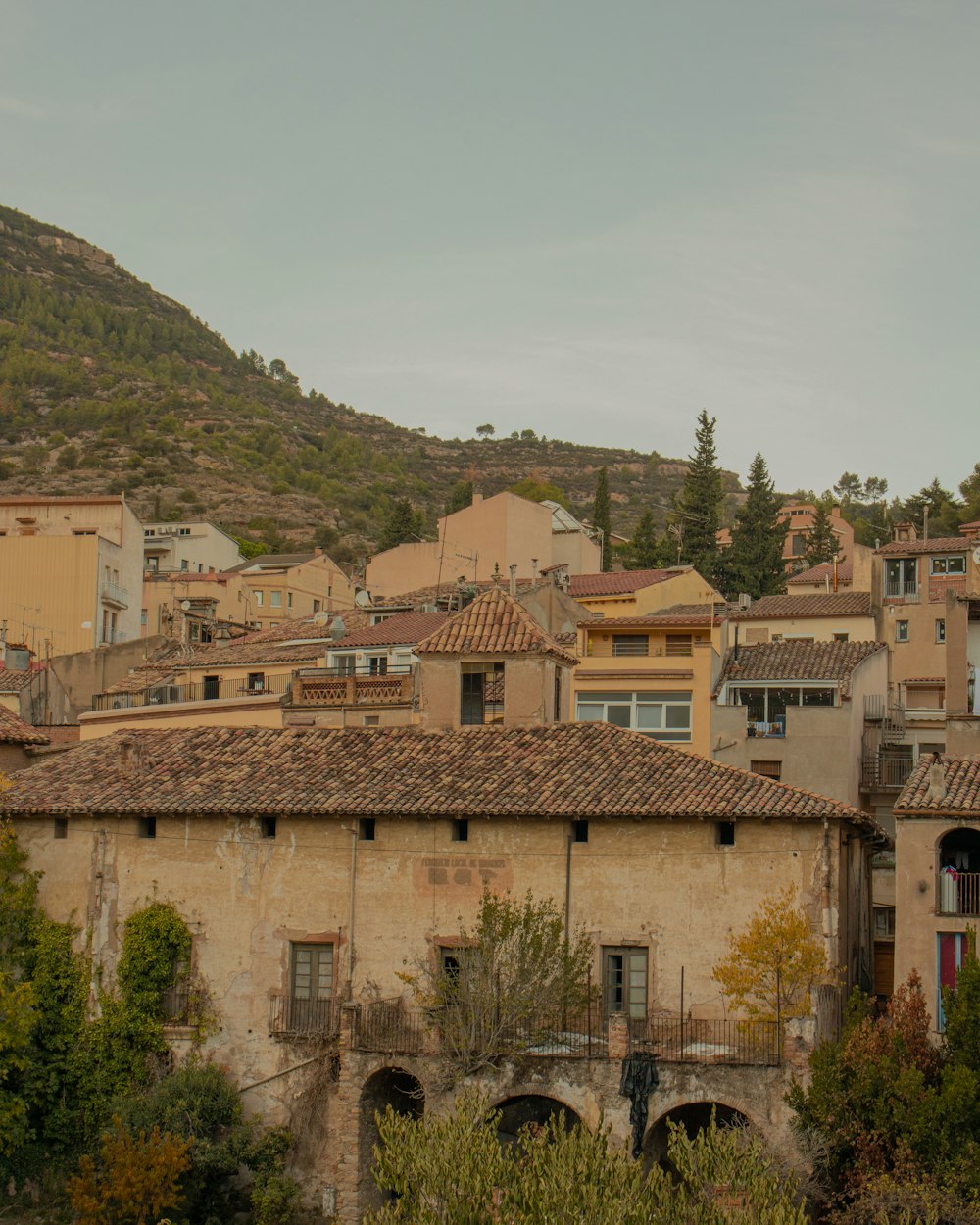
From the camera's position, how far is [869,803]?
54531 mm

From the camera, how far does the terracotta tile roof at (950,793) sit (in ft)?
119

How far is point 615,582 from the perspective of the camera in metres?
72.1

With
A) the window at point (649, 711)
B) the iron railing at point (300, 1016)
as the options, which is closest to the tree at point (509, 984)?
the iron railing at point (300, 1016)

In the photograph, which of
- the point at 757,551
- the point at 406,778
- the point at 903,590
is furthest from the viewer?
the point at 757,551

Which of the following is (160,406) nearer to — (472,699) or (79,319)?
(79,319)

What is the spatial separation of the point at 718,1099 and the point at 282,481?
10688 centimetres

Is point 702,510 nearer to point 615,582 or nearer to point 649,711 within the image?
point 615,582

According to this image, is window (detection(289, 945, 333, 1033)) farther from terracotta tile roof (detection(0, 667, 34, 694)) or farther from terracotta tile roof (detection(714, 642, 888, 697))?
terracotta tile roof (detection(0, 667, 34, 694))

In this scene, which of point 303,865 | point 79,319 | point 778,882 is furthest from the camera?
point 79,319

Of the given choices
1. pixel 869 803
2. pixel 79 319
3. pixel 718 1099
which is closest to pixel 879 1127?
pixel 718 1099

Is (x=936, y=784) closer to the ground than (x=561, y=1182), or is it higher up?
higher up

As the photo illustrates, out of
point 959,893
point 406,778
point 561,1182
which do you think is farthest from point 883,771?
point 561,1182

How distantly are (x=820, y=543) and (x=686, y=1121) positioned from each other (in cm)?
6640

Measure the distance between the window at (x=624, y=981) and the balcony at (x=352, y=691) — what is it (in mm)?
14385
